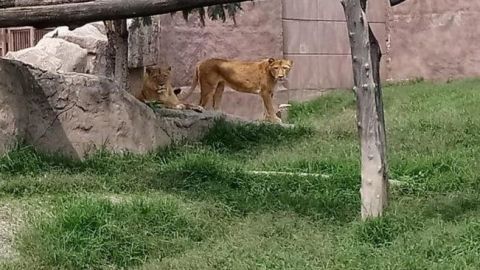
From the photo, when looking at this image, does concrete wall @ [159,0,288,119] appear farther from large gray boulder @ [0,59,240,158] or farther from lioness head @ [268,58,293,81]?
large gray boulder @ [0,59,240,158]

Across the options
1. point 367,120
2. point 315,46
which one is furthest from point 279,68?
point 367,120

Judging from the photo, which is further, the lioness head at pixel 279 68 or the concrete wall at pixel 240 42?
the concrete wall at pixel 240 42

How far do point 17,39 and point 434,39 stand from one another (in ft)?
20.0

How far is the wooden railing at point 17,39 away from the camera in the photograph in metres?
12.5

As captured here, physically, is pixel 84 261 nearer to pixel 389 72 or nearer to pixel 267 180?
pixel 267 180

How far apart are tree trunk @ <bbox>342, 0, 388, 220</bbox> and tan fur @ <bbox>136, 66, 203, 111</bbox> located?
4.23 meters

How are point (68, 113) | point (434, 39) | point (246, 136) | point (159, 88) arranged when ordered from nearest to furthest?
point (68, 113) → point (246, 136) → point (159, 88) → point (434, 39)

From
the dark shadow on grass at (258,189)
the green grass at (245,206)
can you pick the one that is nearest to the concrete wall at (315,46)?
the green grass at (245,206)

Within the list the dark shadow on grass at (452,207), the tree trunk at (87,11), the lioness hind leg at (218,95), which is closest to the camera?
the dark shadow on grass at (452,207)

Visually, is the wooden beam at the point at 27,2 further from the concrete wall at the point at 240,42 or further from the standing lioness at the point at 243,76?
the concrete wall at the point at 240,42

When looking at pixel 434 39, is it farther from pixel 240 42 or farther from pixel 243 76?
pixel 243 76

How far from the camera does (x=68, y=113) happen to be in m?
7.04

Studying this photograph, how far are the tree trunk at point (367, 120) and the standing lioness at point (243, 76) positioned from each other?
16.8 feet

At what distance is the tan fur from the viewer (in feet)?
30.0
